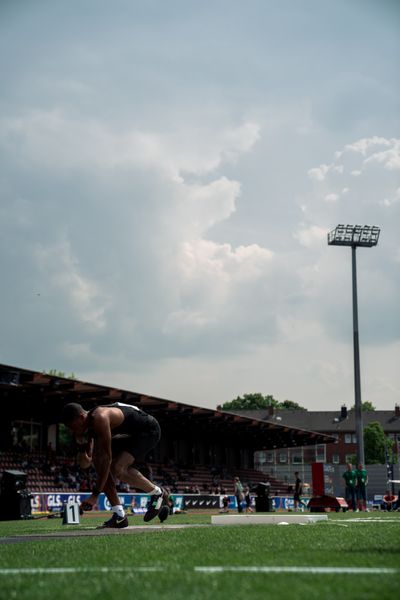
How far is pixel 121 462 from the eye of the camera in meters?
9.76

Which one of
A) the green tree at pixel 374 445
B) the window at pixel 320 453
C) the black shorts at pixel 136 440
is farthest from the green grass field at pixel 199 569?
the window at pixel 320 453

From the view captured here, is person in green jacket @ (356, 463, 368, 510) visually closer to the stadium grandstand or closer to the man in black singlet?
the stadium grandstand

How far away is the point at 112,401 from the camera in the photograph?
45281mm

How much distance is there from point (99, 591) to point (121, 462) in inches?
233

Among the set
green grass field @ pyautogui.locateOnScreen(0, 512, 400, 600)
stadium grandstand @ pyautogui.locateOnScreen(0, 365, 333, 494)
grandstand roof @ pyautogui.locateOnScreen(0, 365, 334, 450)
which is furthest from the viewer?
stadium grandstand @ pyautogui.locateOnScreen(0, 365, 333, 494)

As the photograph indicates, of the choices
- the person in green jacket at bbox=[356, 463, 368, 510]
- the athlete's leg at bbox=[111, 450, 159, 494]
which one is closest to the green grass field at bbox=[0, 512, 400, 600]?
the athlete's leg at bbox=[111, 450, 159, 494]

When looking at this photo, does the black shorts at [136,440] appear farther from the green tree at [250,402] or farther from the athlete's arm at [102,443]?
the green tree at [250,402]

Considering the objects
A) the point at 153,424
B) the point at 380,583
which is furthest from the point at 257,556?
the point at 153,424

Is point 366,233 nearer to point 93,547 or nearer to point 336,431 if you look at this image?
point 93,547

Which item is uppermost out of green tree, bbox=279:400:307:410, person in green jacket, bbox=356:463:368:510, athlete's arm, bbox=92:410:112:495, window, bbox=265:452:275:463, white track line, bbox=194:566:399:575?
green tree, bbox=279:400:307:410

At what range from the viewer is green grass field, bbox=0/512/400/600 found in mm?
3787

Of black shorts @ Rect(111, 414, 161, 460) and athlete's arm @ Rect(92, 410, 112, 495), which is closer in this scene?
athlete's arm @ Rect(92, 410, 112, 495)

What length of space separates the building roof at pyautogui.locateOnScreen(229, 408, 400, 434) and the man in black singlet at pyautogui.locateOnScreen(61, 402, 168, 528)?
4564 inches

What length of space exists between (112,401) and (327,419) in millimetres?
87300
